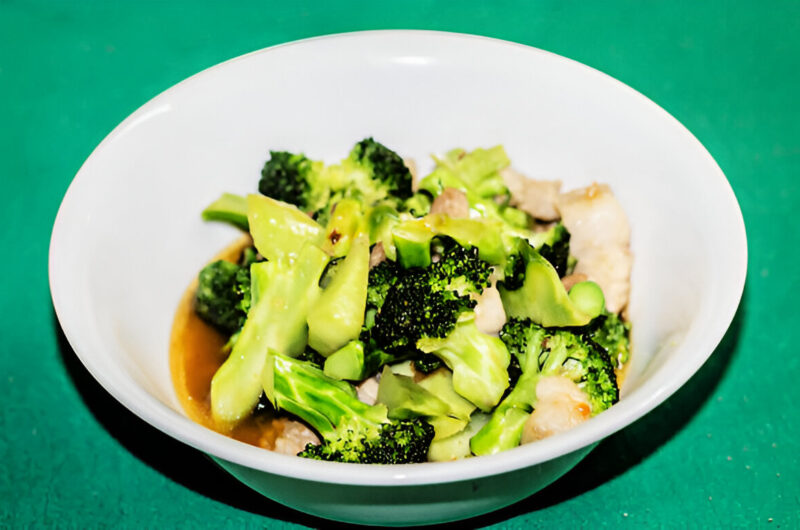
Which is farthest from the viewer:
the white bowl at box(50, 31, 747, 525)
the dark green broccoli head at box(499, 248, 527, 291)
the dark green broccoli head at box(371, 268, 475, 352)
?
the dark green broccoli head at box(499, 248, 527, 291)

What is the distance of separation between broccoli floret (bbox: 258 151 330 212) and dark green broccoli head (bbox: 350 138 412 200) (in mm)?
89

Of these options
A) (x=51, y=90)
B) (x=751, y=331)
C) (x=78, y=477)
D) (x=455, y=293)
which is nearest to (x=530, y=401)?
(x=455, y=293)

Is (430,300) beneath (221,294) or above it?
above

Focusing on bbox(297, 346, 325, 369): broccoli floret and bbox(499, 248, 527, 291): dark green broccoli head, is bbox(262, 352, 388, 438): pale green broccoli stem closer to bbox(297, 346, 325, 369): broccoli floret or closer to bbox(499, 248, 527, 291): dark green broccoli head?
bbox(297, 346, 325, 369): broccoli floret

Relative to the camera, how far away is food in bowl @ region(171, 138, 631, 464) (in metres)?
1.18

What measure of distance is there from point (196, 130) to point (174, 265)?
0.88ft

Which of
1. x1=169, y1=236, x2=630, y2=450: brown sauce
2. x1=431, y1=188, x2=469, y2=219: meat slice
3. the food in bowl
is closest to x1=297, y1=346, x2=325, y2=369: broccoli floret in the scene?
the food in bowl

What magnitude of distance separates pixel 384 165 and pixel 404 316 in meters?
0.44

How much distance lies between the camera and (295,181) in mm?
1557

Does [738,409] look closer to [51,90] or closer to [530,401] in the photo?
[530,401]

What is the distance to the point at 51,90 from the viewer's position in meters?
2.25

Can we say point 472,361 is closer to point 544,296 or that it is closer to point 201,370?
point 544,296

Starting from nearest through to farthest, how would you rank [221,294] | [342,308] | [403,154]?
1. [342,308]
2. [221,294]
3. [403,154]

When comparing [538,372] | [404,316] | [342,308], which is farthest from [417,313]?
[538,372]
